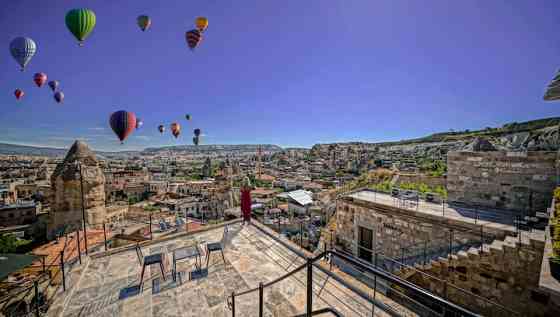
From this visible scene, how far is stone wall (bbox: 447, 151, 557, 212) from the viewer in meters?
6.59

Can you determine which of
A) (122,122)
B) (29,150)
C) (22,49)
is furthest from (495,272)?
(29,150)

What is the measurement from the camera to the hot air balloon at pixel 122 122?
1049 centimetres

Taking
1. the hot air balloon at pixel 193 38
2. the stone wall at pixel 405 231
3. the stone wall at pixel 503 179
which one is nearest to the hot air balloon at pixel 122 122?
the hot air balloon at pixel 193 38

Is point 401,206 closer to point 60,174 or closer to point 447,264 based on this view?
point 447,264

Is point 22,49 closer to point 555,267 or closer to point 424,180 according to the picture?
point 555,267

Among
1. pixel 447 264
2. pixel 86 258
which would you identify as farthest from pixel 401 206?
pixel 86 258

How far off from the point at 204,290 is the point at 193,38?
13.0m

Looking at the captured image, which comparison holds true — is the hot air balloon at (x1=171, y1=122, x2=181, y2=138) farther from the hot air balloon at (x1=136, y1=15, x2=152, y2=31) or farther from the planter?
the planter

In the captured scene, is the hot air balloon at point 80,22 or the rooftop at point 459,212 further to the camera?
the hot air balloon at point 80,22

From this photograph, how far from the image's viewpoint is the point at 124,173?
69.4 metres

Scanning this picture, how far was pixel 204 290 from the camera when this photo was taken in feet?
14.9

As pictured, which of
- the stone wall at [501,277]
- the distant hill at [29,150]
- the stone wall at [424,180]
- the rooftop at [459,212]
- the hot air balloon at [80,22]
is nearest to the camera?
the stone wall at [501,277]

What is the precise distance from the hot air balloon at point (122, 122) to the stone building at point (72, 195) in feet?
22.4

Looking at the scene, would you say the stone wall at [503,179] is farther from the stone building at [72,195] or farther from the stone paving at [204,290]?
the stone building at [72,195]
